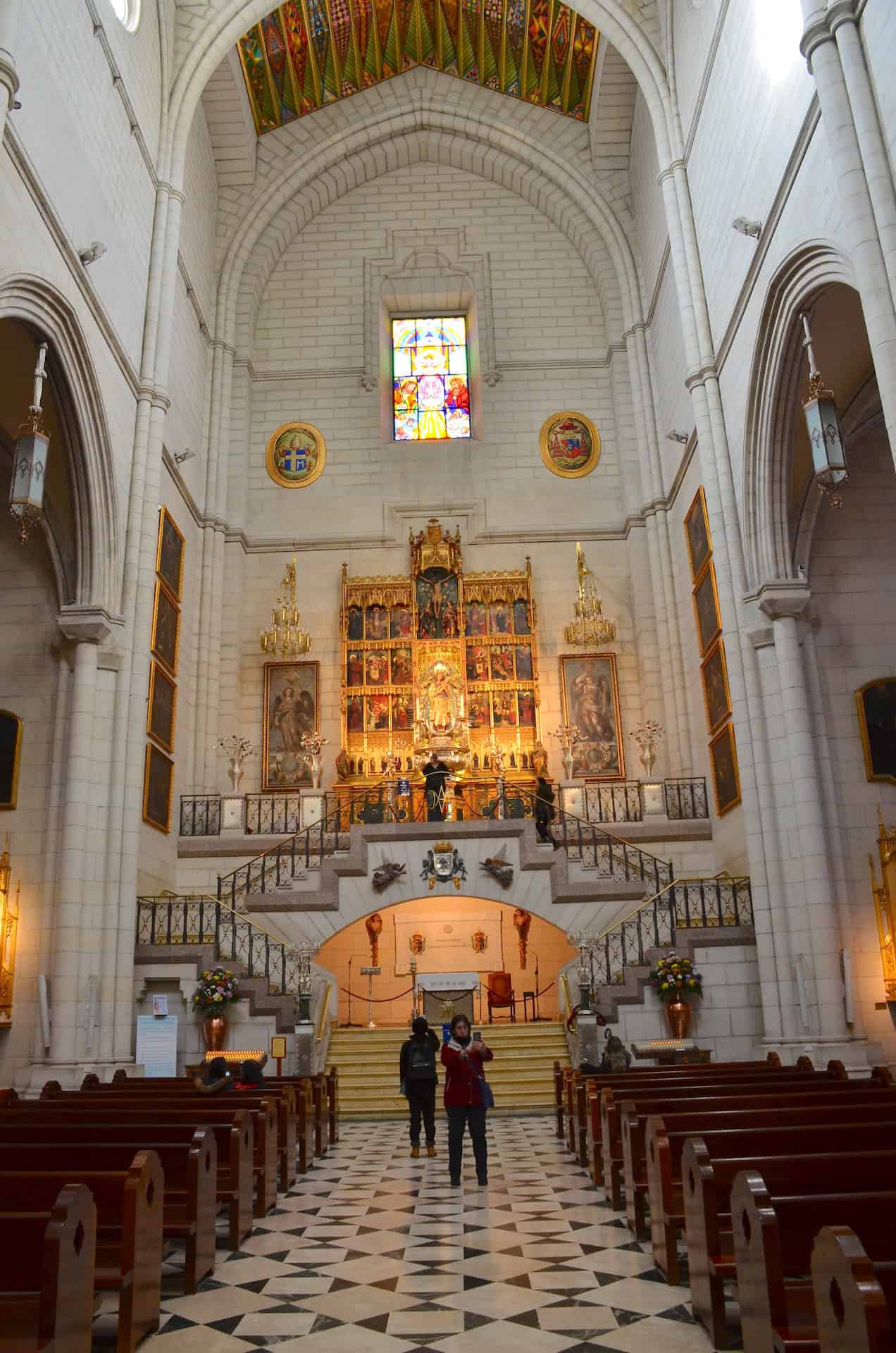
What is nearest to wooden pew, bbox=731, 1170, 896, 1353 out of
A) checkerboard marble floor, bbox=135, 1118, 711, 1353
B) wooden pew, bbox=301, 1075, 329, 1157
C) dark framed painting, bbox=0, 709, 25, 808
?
checkerboard marble floor, bbox=135, 1118, 711, 1353

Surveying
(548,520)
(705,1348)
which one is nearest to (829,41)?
(705,1348)

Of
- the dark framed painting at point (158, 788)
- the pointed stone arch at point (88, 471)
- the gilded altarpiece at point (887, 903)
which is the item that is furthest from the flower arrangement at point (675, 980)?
the pointed stone arch at point (88, 471)

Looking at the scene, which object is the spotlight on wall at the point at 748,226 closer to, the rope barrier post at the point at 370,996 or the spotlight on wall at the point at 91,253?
the spotlight on wall at the point at 91,253

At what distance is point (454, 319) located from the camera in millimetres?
A: 25984

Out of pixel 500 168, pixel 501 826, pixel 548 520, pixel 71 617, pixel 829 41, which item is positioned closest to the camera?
pixel 829 41

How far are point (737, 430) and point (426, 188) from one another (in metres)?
14.1

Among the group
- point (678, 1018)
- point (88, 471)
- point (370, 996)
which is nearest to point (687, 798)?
point (678, 1018)

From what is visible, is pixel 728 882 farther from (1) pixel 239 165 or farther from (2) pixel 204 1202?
(1) pixel 239 165

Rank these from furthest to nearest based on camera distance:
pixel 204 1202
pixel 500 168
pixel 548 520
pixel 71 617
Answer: pixel 500 168
pixel 548 520
pixel 71 617
pixel 204 1202

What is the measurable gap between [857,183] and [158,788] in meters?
13.4

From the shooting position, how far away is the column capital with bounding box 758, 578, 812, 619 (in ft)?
46.5

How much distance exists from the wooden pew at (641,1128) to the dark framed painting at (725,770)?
9.79m

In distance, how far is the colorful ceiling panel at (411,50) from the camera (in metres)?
22.7

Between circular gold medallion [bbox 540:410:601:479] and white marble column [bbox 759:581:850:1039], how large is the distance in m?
10.6
